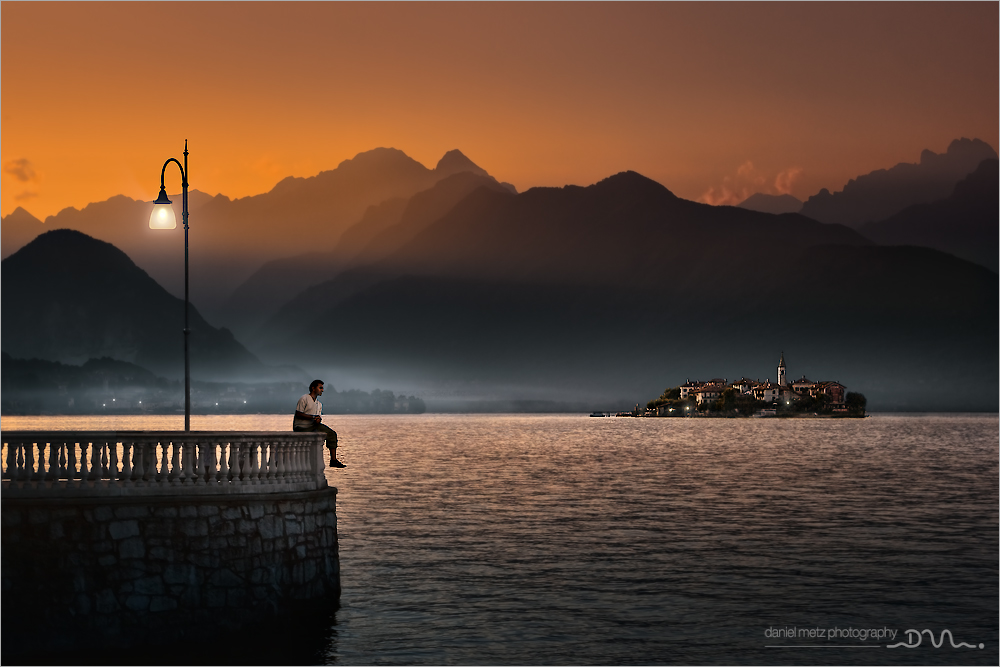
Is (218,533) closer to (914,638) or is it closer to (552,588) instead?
(552,588)

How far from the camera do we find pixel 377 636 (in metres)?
22.2

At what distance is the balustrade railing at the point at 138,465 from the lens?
18.0 metres

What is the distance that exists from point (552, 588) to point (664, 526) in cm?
1662

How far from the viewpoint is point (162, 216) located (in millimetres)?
22250

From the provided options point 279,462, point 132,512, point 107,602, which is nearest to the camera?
point 107,602

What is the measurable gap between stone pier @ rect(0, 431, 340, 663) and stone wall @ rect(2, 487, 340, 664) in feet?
0.05

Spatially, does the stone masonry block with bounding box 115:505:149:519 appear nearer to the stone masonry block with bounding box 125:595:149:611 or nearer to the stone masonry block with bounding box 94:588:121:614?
the stone masonry block with bounding box 94:588:121:614

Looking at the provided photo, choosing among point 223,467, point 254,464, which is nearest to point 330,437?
point 254,464

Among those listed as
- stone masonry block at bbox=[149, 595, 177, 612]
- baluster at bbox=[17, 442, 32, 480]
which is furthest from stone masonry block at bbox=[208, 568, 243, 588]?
baluster at bbox=[17, 442, 32, 480]

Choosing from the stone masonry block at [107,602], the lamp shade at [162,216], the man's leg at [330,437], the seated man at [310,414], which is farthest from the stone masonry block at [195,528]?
the lamp shade at [162,216]

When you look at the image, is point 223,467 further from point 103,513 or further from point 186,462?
point 103,513

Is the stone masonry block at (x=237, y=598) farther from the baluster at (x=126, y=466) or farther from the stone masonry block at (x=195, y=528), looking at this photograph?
the baluster at (x=126, y=466)

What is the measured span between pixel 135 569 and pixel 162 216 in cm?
723
